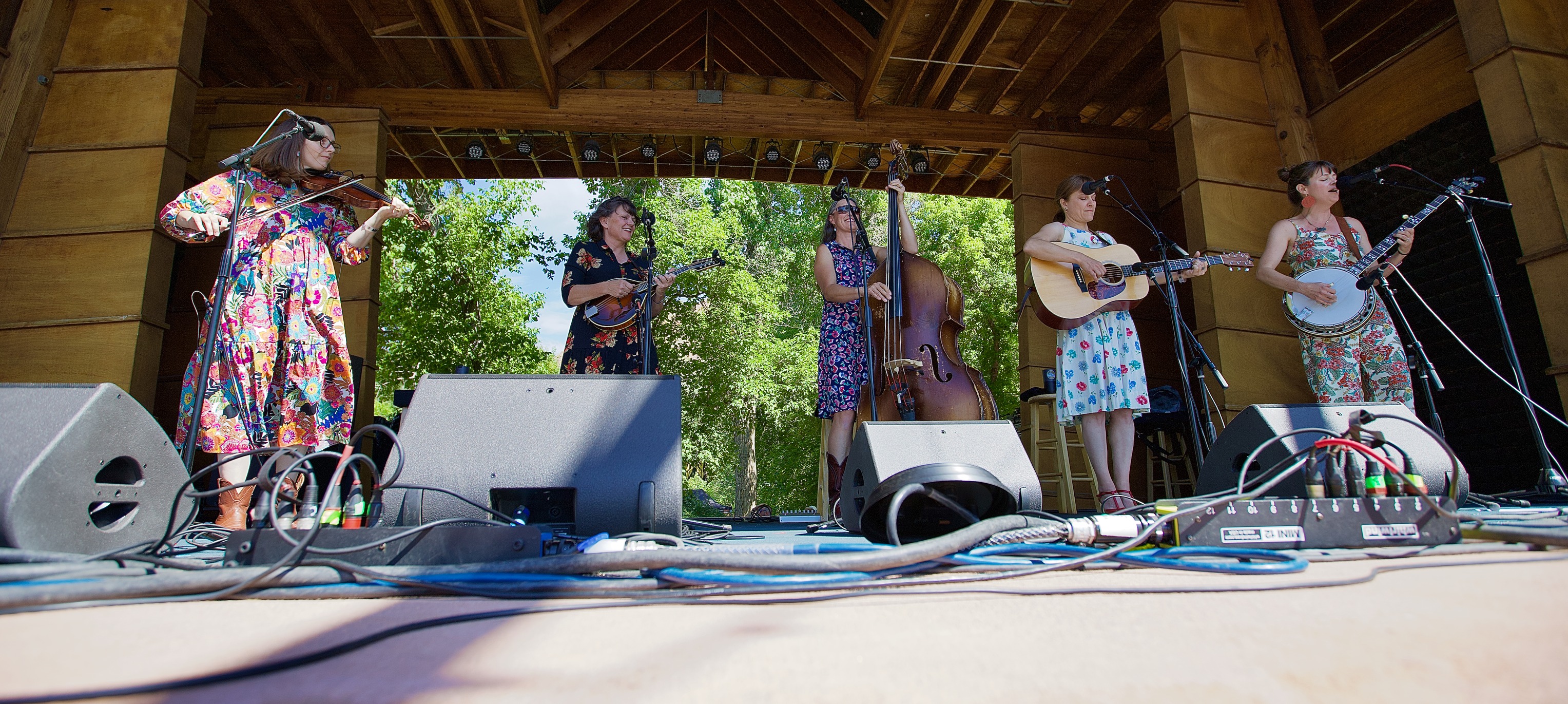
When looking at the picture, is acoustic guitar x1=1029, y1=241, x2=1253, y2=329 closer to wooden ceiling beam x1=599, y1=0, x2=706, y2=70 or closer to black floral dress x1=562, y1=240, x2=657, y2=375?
black floral dress x1=562, y1=240, x2=657, y2=375

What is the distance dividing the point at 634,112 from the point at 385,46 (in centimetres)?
171

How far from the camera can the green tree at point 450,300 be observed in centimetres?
874

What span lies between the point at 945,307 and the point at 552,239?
28.2 ft

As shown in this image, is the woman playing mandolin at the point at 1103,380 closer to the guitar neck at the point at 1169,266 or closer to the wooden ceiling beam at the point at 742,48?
the guitar neck at the point at 1169,266

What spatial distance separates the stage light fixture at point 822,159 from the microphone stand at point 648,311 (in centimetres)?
303

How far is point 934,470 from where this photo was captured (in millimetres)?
1612

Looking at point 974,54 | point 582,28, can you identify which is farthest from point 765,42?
point 974,54

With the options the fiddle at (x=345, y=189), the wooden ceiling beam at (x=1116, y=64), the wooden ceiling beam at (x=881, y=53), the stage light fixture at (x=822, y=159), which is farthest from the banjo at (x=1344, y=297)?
the stage light fixture at (x=822, y=159)

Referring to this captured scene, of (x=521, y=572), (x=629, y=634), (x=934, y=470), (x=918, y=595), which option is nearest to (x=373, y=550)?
(x=521, y=572)

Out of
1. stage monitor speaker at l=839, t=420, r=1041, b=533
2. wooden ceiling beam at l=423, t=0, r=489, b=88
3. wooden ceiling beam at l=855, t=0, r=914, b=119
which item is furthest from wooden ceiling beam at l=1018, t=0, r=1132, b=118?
wooden ceiling beam at l=423, t=0, r=489, b=88

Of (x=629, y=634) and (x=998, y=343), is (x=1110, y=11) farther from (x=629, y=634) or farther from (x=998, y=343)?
(x=998, y=343)

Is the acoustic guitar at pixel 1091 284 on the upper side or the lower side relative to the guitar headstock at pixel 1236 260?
lower

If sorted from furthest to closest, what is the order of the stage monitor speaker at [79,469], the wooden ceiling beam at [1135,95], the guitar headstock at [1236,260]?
the wooden ceiling beam at [1135,95], the guitar headstock at [1236,260], the stage monitor speaker at [79,469]

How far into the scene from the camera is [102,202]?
372 cm
